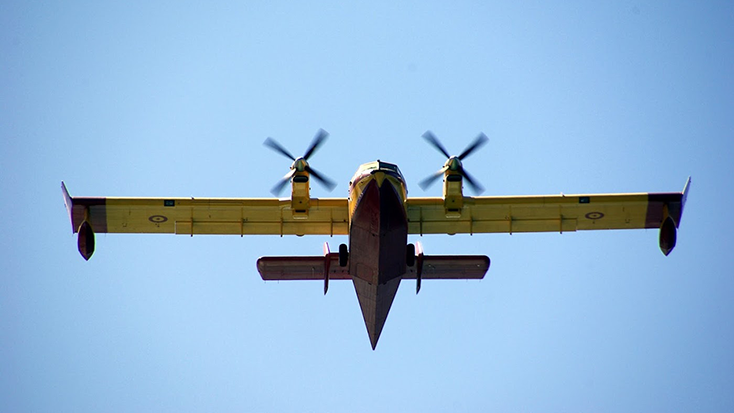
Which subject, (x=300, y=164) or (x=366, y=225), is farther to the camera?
(x=300, y=164)

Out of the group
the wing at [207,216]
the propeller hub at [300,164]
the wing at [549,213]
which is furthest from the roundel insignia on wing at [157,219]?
the wing at [549,213]

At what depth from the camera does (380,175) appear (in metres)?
22.4

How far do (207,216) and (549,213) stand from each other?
368 inches

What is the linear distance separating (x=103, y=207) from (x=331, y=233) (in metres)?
6.17

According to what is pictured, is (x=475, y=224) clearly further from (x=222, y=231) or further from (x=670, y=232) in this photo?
(x=222, y=231)

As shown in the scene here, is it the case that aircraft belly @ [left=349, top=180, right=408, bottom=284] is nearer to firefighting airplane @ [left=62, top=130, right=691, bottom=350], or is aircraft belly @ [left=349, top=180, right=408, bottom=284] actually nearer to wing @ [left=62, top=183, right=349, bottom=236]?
firefighting airplane @ [left=62, top=130, right=691, bottom=350]

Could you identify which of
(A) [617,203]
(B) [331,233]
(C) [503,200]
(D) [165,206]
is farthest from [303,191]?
(A) [617,203]

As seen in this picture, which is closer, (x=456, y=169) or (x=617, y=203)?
(x=456, y=169)

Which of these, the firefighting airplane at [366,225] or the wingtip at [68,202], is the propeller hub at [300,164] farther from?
the wingtip at [68,202]

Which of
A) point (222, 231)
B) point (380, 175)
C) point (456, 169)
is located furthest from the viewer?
point (222, 231)

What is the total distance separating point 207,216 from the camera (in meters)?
25.5

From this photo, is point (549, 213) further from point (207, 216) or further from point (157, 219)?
point (157, 219)

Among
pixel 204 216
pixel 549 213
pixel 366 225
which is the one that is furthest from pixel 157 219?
pixel 549 213

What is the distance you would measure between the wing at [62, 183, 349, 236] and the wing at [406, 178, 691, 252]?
2.40 m
